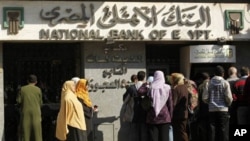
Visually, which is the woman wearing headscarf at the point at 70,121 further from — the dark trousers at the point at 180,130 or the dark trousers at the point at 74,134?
the dark trousers at the point at 180,130

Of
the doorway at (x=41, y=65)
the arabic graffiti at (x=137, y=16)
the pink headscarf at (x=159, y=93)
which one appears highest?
the arabic graffiti at (x=137, y=16)

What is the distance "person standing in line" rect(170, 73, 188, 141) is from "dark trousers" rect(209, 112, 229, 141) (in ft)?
1.68

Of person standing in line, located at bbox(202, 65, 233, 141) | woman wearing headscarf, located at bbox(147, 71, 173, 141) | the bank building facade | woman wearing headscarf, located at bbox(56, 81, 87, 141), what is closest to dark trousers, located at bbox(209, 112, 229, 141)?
person standing in line, located at bbox(202, 65, 233, 141)

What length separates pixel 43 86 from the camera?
44.6 feet

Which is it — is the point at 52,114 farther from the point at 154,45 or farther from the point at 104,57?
the point at 154,45

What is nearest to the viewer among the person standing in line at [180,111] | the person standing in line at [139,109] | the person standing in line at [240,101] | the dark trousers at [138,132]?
the person standing in line at [180,111]

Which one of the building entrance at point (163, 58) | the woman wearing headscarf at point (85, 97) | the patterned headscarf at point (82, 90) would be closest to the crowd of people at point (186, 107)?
the woman wearing headscarf at point (85, 97)

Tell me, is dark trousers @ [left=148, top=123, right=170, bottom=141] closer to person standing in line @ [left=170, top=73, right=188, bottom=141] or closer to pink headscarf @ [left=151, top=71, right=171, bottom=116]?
pink headscarf @ [left=151, top=71, right=171, bottom=116]

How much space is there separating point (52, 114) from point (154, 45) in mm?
2927

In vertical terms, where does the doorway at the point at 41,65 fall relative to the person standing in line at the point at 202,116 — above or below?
above

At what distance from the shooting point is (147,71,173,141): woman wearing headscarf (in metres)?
11.3

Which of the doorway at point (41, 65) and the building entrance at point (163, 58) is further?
the building entrance at point (163, 58)

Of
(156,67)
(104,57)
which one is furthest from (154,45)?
(104,57)

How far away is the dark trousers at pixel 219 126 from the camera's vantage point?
1170 cm
